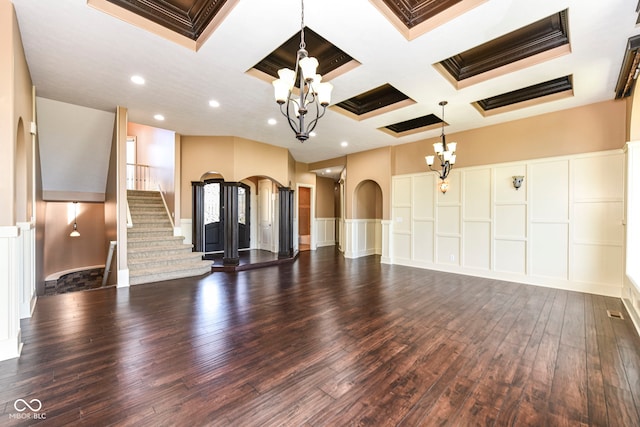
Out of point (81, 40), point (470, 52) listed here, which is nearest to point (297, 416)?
point (81, 40)

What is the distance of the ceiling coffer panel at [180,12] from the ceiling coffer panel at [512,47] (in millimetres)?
2762

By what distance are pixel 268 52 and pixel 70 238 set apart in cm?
899

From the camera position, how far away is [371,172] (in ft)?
23.6

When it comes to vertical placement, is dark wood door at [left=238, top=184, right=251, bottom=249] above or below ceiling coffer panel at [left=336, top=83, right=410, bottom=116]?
below

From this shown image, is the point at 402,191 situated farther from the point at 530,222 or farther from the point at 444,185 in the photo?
the point at 530,222

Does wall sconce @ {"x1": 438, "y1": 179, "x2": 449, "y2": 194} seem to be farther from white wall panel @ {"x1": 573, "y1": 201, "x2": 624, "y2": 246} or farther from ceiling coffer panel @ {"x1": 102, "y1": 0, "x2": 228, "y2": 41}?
ceiling coffer panel @ {"x1": 102, "y1": 0, "x2": 228, "y2": 41}

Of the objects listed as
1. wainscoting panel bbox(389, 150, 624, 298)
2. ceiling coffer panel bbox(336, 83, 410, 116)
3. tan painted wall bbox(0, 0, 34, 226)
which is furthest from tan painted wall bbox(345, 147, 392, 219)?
tan painted wall bbox(0, 0, 34, 226)

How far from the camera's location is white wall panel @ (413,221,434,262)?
620 cm

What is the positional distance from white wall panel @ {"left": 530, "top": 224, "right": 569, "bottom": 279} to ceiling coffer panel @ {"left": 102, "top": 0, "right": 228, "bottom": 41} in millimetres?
5762

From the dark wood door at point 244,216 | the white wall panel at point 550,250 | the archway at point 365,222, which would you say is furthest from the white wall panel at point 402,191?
the dark wood door at point 244,216

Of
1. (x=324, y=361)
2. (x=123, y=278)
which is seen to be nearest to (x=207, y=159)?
(x=123, y=278)

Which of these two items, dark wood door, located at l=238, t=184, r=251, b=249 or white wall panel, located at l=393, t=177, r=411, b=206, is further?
dark wood door, located at l=238, t=184, r=251, b=249

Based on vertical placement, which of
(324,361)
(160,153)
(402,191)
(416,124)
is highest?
(416,124)

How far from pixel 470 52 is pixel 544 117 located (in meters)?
2.44
